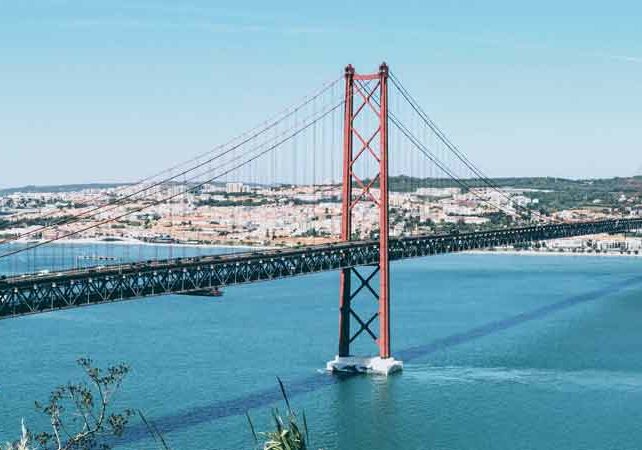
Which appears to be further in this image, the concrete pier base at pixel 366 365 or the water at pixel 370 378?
the concrete pier base at pixel 366 365

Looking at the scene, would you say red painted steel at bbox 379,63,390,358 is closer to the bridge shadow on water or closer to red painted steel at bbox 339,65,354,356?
red painted steel at bbox 339,65,354,356

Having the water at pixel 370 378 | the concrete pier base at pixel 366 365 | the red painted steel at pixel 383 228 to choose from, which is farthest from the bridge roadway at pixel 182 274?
the water at pixel 370 378

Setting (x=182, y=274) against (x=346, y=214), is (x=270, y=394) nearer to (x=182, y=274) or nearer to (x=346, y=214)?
(x=182, y=274)

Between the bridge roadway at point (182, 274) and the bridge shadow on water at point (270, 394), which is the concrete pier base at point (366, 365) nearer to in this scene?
the bridge shadow on water at point (270, 394)

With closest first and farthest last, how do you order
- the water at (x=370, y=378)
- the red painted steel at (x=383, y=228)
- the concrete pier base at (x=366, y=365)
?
the water at (x=370, y=378)
the concrete pier base at (x=366, y=365)
the red painted steel at (x=383, y=228)

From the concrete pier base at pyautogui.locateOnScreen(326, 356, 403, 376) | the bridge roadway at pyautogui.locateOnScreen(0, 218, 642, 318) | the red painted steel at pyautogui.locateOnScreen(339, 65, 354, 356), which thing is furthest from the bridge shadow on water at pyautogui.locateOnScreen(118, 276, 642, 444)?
the bridge roadway at pyautogui.locateOnScreen(0, 218, 642, 318)

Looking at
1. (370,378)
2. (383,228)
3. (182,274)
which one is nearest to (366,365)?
(370,378)
